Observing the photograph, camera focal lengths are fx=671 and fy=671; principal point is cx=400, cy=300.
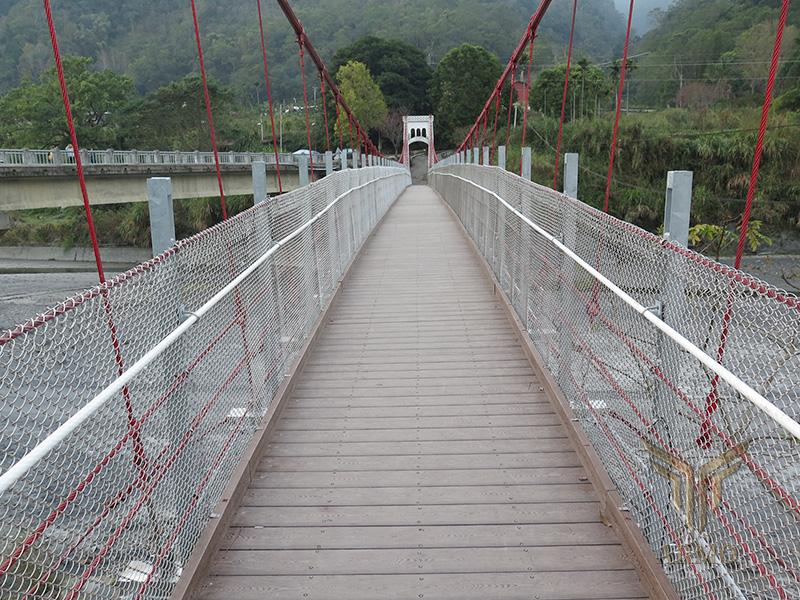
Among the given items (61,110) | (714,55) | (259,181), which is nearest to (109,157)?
(61,110)

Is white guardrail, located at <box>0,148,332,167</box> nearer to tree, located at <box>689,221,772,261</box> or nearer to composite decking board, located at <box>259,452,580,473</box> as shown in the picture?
tree, located at <box>689,221,772,261</box>

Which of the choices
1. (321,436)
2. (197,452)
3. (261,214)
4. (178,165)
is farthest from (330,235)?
(178,165)

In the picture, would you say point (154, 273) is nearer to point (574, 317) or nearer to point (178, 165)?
point (574, 317)

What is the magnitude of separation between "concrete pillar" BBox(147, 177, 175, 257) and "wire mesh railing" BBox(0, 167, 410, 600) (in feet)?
0.42

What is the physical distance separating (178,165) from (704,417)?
Answer: 26722mm

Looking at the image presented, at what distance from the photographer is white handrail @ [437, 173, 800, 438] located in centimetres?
160

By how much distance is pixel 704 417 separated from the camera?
7.16 feet

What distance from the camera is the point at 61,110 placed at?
40.1 meters

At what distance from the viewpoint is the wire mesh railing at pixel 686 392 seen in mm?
1871

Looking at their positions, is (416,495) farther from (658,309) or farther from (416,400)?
(658,309)

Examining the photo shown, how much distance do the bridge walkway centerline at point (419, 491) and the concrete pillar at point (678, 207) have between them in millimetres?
1232

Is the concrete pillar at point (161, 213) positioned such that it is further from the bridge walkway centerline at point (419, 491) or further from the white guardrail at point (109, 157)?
the white guardrail at point (109, 157)

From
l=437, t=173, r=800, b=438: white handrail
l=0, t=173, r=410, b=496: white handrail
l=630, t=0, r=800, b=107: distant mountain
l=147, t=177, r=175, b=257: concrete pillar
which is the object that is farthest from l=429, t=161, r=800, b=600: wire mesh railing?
l=630, t=0, r=800, b=107: distant mountain

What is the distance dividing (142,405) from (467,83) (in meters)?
67.2
